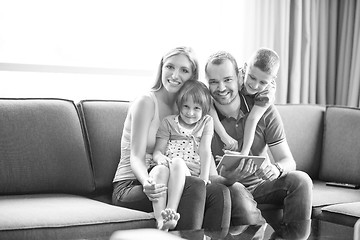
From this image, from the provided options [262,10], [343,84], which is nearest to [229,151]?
[262,10]

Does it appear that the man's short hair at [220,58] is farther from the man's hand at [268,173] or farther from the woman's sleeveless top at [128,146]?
the man's hand at [268,173]

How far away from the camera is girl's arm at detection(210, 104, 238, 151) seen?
3.11 metres

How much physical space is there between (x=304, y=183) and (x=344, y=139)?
78 cm

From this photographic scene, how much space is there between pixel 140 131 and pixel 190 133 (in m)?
0.24

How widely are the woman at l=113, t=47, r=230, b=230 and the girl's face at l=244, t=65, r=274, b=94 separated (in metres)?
0.25

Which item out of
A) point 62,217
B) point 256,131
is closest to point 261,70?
point 256,131

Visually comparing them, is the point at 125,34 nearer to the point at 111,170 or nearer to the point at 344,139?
the point at 111,170

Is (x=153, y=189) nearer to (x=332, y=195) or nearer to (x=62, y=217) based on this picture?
(x=62, y=217)

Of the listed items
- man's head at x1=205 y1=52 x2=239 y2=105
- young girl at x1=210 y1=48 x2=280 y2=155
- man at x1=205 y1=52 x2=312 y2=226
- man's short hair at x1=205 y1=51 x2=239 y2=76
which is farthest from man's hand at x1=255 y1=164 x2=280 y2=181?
man's short hair at x1=205 y1=51 x2=239 y2=76

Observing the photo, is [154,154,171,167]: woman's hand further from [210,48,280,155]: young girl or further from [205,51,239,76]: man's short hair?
[205,51,239,76]: man's short hair

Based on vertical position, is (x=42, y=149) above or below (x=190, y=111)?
below

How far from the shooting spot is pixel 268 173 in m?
3.03

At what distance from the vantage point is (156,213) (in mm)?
2705

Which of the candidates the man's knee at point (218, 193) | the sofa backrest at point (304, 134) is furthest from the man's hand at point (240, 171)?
the sofa backrest at point (304, 134)
